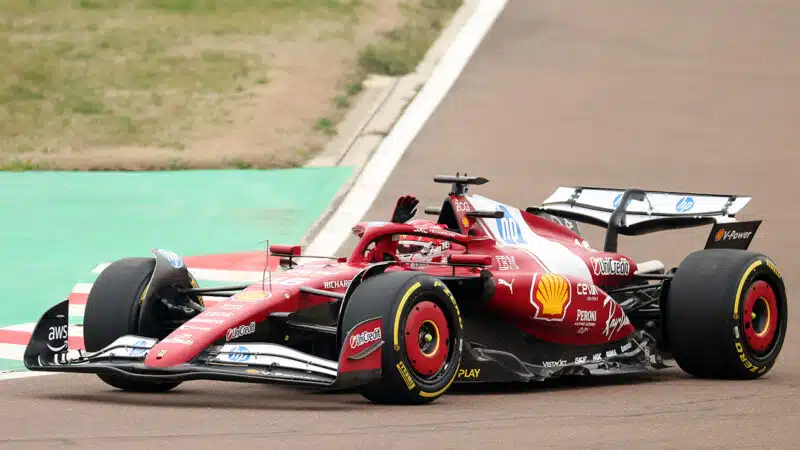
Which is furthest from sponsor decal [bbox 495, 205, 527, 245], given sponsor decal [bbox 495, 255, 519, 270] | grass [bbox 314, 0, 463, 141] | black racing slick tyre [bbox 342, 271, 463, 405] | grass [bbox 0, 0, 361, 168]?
grass [bbox 314, 0, 463, 141]

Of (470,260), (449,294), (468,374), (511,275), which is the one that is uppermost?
(470,260)

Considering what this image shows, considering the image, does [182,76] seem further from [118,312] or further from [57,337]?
[57,337]

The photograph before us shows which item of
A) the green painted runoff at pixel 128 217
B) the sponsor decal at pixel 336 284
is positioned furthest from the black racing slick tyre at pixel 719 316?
the green painted runoff at pixel 128 217

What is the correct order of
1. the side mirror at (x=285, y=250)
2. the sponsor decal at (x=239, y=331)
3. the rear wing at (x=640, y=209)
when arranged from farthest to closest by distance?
the rear wing at (x=640, y=209) < the side mirror at (x=285, y=250) < the sponsor decal at (x=239, y=331)

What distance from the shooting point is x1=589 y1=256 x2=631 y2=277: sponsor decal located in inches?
488

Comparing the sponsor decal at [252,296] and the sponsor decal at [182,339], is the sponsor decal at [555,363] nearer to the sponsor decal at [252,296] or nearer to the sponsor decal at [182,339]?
the sponsor decal at [252,296]

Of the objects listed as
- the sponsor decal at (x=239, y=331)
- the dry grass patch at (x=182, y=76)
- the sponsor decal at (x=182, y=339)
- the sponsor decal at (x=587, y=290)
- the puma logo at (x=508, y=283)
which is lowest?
the sponsor decal at (x=182, y=339)

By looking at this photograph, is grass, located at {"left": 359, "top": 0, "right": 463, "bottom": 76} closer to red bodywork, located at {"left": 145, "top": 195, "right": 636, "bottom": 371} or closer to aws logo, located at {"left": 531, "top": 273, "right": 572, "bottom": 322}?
red bodywork, located at {"left": 145, "top": 195, "right": 636, "bottom": 371}

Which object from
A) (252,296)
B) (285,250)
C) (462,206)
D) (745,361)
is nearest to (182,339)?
(252,296)

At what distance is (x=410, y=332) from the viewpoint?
10.0 m

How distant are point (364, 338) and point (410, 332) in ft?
1.33

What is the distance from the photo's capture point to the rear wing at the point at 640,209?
1312 centimetres

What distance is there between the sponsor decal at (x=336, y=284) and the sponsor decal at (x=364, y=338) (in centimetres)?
94

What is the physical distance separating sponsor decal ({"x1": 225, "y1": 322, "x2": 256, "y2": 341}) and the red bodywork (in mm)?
36
